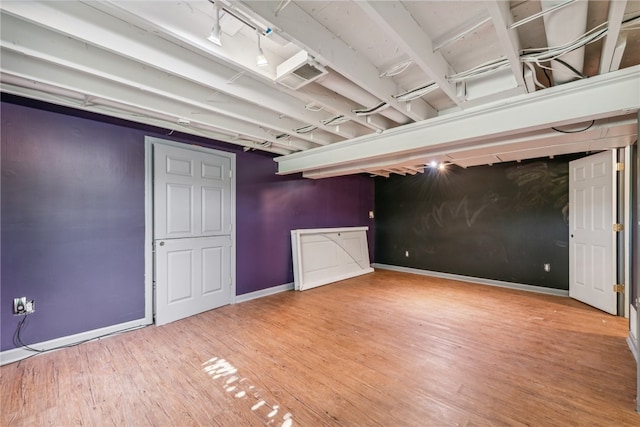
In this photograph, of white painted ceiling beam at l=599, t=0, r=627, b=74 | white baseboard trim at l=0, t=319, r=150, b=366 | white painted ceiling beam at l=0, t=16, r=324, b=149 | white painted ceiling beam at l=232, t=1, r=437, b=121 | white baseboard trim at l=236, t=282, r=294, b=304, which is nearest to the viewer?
white painted ceiling beam at l=599, t=0, r=627, b=74

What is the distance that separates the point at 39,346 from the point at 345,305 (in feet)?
10.6

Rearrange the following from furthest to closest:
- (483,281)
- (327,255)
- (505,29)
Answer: (327,255)
(483,281)
(505,29)

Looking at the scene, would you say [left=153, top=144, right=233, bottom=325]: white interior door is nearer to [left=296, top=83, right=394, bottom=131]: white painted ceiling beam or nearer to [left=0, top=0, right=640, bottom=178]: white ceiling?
[left=0, top=0, right=640, bottom=178]: white ceiling

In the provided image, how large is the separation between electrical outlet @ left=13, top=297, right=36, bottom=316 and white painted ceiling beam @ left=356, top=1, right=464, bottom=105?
3524 mm

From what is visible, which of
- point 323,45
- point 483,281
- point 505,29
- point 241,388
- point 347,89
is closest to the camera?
point 505,29

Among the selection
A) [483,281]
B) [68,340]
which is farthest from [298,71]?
[483,281]

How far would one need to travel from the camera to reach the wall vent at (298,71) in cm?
173

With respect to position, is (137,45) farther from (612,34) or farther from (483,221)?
(483,221)

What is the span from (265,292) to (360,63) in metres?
3.57

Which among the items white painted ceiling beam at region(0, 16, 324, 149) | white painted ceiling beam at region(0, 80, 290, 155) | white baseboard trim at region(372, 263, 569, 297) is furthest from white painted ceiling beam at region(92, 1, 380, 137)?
white baseboard trim at region(372, 263, 569, 297)

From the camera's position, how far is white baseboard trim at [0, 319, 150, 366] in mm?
2319

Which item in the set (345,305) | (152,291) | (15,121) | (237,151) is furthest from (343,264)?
(15,121)

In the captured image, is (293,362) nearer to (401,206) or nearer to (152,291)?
(152,291)

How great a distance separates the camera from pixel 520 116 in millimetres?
2209
